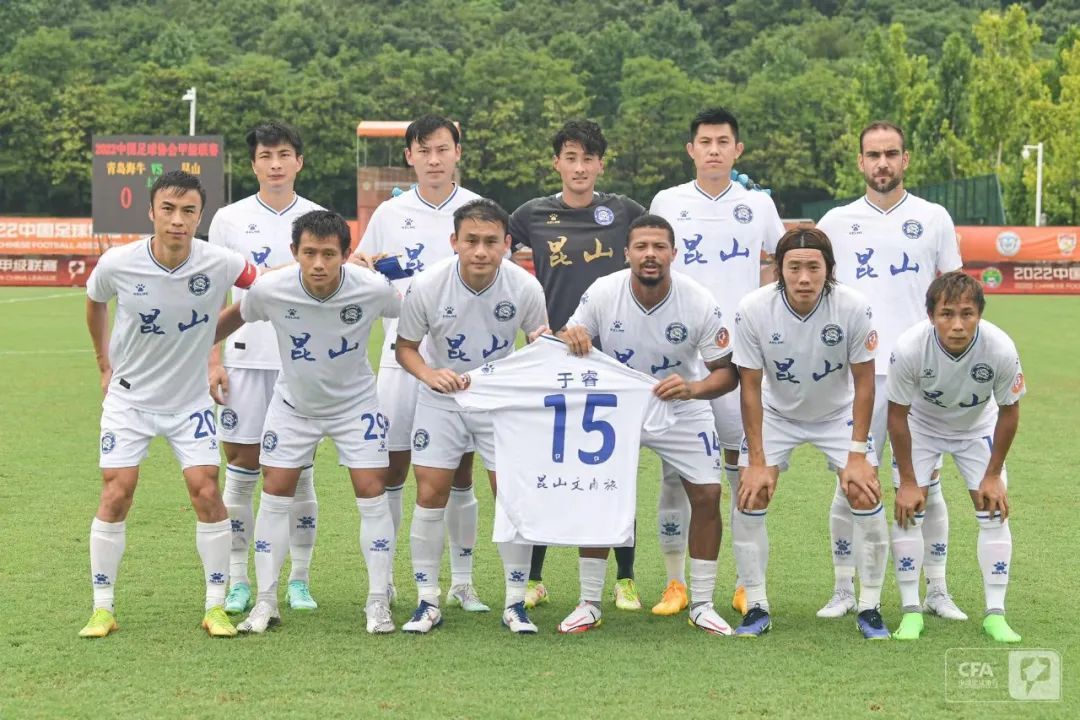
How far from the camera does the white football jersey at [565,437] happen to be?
5762mm

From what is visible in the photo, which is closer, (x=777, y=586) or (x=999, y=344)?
(x=999, y=344)

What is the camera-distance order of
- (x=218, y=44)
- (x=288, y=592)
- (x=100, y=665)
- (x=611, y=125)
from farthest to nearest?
(x=218, y=44)
(x=611, y=125)
(x=288, y=592)
(x=100, y=665)

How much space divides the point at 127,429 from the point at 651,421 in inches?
90.6

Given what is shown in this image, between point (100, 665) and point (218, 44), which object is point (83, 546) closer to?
point (100, 665)

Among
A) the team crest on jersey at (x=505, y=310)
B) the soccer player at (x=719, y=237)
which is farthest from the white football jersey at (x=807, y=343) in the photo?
the team crest on jersey at (x=505, y=310)

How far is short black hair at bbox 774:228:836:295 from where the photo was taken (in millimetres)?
5754

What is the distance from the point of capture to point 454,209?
21.8ft

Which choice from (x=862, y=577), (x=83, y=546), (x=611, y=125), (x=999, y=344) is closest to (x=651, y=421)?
(x=862, y=577)

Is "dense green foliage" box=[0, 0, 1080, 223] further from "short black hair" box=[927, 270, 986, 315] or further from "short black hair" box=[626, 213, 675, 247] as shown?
"short black hair" box=[626, 213, 675, 247]

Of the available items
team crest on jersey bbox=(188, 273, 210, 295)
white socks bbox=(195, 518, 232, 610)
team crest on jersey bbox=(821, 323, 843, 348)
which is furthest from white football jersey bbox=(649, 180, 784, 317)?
white socks bbox=(195, 518, 232, 610)

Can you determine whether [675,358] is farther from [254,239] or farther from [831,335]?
[254,239]

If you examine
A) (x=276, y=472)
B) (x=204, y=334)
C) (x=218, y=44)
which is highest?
(x=218, y=44)

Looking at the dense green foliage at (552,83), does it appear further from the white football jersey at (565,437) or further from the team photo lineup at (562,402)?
the white football jersey at (565,437)

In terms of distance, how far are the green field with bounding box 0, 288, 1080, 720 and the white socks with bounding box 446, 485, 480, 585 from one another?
0.74 feet
